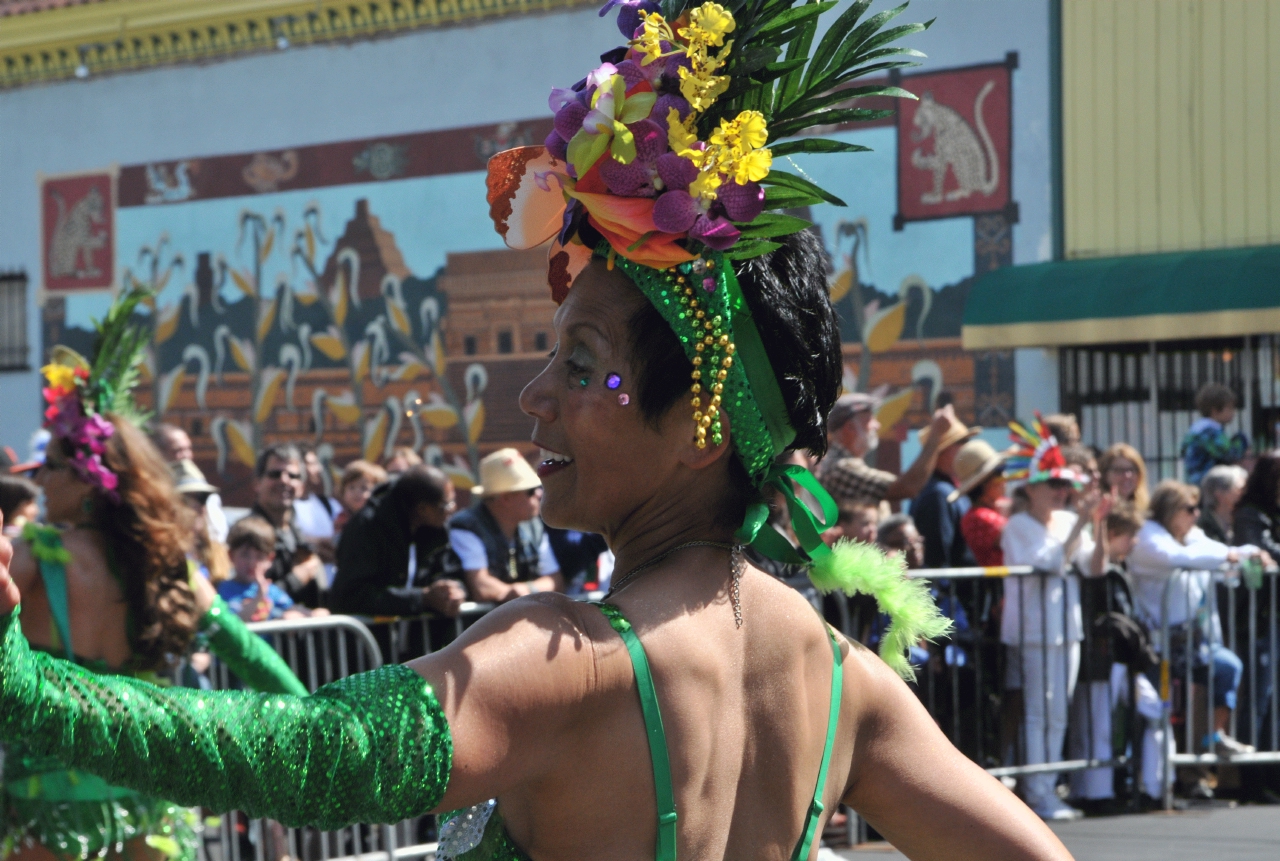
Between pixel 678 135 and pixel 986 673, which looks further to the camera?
pixel 986 673

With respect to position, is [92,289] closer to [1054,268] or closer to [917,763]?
[1054,268]

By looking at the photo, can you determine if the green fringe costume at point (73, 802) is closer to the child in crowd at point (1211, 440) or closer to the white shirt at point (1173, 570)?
the white shirt at point (1173, 570)

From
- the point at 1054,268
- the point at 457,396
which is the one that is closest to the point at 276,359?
the point at 457,396

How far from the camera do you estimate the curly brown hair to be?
404 centimetres

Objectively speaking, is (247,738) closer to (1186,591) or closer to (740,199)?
(740,199)

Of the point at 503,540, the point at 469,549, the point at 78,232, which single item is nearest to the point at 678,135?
the point at 469,549

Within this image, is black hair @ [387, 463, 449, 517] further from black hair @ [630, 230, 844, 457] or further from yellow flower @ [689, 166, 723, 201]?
yellow flower @ [689, 166, 723, 201]

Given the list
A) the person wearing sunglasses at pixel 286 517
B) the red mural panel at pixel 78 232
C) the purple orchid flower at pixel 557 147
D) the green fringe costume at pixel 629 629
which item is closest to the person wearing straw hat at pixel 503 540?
the person wearing sunglasses at pixel 286 517

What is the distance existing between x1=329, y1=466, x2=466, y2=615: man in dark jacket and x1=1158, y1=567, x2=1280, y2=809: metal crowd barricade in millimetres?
3331

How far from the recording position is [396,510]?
20.6 feet

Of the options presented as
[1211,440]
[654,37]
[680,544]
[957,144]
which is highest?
[957,144]

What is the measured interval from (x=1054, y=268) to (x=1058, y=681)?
5.33 meters

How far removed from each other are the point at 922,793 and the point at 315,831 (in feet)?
13.9

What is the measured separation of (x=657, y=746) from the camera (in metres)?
1.60
